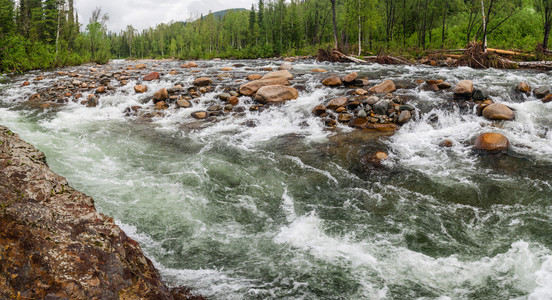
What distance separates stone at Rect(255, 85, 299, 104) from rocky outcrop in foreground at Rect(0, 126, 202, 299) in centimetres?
877

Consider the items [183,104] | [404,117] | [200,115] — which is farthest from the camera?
[183,104]

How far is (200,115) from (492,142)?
8336mm

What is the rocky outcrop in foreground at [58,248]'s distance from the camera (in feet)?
5.81

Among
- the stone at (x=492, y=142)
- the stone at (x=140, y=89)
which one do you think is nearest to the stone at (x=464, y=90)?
the stone at (x=492, y=142)

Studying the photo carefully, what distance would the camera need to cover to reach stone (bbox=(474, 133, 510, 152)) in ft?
22.6

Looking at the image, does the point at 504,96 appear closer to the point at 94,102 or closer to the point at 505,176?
the point at 505,176

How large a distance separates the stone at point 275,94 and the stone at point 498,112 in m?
5.99

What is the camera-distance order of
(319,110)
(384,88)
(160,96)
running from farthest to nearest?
(160,96), (384,88), (319,110)

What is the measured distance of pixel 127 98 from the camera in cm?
1271

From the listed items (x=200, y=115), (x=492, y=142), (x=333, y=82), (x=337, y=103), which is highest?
(x=333, y=82)

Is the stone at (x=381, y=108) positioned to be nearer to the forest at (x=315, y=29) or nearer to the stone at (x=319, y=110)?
the stone at (x=319, y=110)

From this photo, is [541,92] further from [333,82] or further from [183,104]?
[183,104]

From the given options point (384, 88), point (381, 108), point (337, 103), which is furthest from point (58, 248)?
point (384, 88)

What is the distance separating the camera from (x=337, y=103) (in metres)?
10.1
